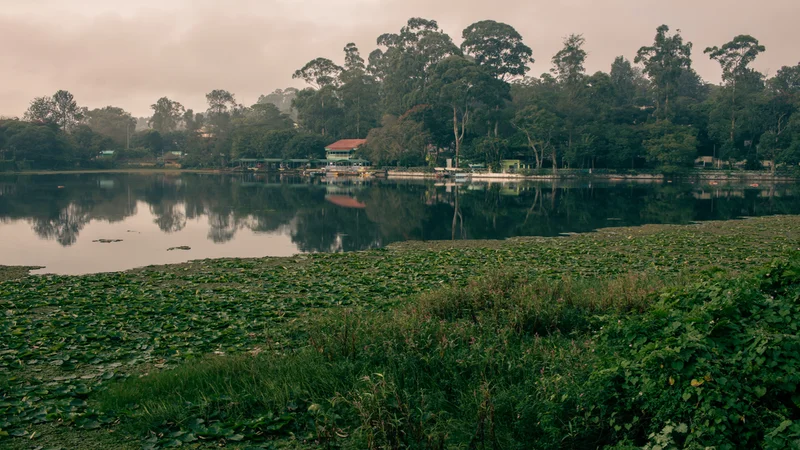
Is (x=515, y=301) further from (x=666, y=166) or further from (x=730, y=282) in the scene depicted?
(x=666, y=166)

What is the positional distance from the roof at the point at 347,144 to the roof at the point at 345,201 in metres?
37.6

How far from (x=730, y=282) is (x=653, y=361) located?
1.56 meters

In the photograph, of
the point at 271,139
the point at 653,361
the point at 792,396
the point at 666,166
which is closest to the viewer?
the point at 792,396

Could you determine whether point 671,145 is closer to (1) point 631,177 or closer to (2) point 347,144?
(1) point 631,177

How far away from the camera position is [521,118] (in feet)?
205

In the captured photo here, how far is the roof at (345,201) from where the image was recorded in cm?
3259

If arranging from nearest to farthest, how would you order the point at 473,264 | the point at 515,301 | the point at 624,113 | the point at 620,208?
the point at 515,301
the point at 473,264
the point at 620,208
the point at 624,113

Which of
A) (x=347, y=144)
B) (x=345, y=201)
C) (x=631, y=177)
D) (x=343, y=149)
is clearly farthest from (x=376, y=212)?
(x=347, y=144)

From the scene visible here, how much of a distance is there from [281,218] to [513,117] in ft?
158

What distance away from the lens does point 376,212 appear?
1153 inches

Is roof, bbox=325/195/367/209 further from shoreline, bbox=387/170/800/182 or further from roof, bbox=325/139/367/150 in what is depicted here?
roof, bbox=325/139/367/150

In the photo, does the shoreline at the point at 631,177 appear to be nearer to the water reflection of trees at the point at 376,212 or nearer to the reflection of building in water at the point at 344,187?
the reflection of building in water at the point at 344,187

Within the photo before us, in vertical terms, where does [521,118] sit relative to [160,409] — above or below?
above

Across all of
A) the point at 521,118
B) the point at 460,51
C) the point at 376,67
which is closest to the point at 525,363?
the point at 521,118
